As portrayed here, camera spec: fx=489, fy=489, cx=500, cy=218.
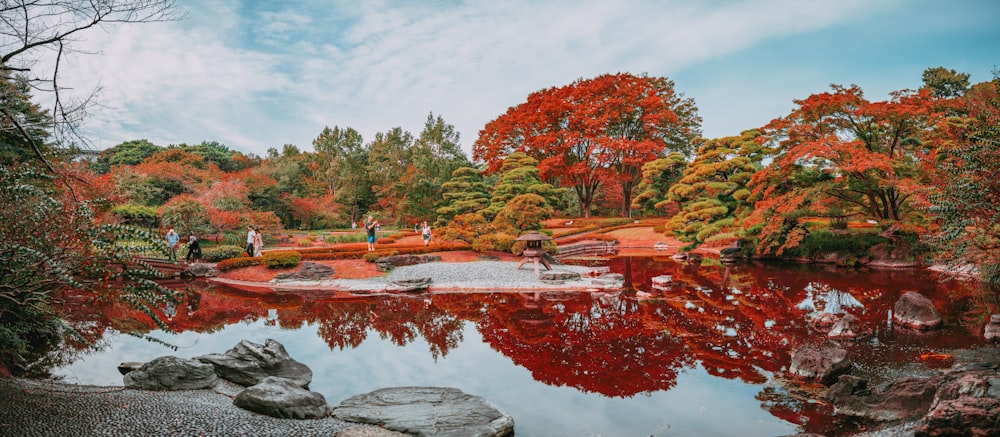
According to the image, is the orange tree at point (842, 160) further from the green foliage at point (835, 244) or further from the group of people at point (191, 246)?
the group of people at point (191, 246)

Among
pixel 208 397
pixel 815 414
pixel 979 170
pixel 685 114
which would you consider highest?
pixel 685 114

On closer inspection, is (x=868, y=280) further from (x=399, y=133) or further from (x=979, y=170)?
(x=399, y=133)

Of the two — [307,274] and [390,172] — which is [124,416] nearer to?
[307,274]

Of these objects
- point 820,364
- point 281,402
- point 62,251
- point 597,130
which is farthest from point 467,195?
point 62,251

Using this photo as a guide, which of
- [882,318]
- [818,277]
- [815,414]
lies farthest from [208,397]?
[818,277]

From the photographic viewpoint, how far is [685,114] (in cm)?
3384

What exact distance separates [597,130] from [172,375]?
27.0 m

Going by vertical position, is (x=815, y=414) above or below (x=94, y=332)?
below

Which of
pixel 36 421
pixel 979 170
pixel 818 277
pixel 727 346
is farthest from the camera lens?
pixel 818 277

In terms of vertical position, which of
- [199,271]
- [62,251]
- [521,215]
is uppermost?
[521,215]

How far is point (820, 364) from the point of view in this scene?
6.08m

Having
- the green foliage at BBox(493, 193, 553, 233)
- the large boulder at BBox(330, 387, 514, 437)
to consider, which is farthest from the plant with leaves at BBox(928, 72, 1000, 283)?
the green foliage at BBox(493, 193, 553, 233)

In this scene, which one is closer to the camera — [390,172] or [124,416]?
[124,416]

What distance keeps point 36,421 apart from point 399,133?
3551 centimetres
